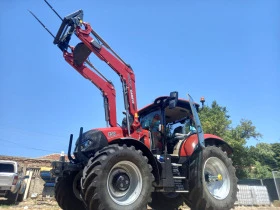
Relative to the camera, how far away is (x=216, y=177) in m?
6.57

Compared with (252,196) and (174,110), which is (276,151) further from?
(174,110)

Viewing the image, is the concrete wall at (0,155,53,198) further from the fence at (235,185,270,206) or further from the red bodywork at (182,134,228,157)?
the fence at (235,185,270,206)

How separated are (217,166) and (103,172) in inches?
132

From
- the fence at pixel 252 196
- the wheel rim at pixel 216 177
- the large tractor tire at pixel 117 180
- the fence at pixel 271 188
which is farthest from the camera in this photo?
the fence at pixel 252 196

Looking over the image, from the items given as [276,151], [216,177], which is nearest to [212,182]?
[216,177]

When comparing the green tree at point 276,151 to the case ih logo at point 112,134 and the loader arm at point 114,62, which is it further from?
the case ih logo at point 112,134

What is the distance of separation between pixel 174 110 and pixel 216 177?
2.02m

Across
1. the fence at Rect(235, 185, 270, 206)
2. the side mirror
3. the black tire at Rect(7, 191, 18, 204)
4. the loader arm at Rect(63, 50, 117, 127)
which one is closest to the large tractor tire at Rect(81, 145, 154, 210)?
the side mirror

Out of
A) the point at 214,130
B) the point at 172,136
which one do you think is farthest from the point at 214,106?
the point at 172,136

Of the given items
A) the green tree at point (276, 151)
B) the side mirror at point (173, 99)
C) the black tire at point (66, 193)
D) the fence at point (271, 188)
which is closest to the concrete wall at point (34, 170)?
the black tire at point (66, 193)

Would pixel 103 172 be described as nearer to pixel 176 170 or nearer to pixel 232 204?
pixel 176 170

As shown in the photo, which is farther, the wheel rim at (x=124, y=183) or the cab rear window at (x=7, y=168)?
the cab rear window at (x=7, y=168)

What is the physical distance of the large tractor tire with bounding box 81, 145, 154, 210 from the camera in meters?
4.51

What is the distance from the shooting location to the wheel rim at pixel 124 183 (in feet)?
16.1
